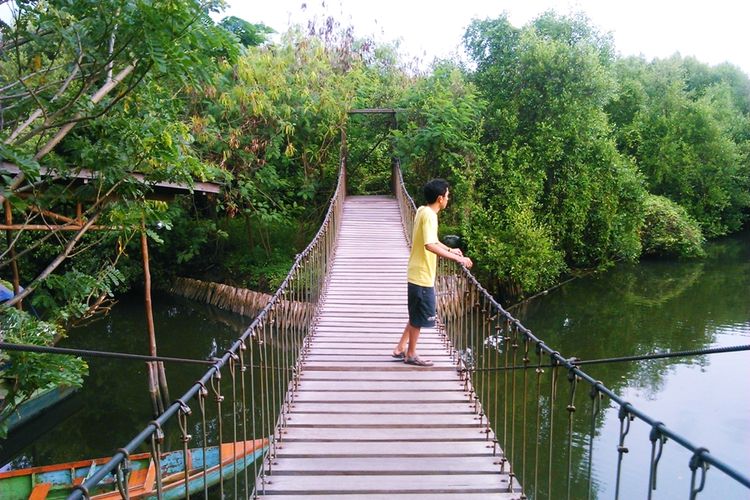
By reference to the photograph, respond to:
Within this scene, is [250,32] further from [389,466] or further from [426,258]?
[389,466]

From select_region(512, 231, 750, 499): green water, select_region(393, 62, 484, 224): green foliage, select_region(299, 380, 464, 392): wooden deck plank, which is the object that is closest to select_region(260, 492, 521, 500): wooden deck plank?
select_region(299, 380, 464, 392): wooden deck plank

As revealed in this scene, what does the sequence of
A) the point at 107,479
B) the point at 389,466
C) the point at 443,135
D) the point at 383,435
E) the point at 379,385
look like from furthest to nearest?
the point at 443,135 < the point at 107,479 < the point at 379,385 < the point at 383,435 < the point at 389,466

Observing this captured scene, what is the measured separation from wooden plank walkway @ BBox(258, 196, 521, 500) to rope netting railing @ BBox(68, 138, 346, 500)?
138 mm

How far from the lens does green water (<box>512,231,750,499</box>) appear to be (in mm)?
6652

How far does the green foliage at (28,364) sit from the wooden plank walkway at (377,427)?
170 cm

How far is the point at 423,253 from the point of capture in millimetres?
3797

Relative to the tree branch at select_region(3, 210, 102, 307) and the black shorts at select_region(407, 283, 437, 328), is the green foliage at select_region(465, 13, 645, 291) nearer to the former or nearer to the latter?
the black shorts at select_region(407, 283, 437, 328)

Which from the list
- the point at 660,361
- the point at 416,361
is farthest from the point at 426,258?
the point at 660,361

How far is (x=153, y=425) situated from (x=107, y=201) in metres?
4.10

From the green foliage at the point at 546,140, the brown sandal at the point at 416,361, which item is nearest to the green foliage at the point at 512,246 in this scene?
the green foliage at the point at 546,140

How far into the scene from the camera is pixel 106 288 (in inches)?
213

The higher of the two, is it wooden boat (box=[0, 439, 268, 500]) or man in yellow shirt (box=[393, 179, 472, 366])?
man in yellow shirt (box=[393, 179, 472, 366])

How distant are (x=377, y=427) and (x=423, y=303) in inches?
34.0

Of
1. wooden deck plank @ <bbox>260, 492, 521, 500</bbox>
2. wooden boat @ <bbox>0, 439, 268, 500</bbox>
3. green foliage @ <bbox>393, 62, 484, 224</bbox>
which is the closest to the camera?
wooden deck plank @ <bbox>260, 492, 521, 500</bbox>
